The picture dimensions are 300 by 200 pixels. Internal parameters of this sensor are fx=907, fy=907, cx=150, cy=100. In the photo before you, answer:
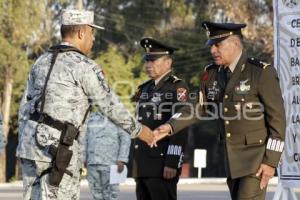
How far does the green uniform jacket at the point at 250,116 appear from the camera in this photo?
300 inches

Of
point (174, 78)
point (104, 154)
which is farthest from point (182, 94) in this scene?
point (104, 154)

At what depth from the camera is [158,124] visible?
920 cm

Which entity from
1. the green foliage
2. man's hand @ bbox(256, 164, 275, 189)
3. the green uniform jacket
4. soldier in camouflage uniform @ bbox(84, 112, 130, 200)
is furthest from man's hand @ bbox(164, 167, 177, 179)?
the green foliage

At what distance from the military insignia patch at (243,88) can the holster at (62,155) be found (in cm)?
169

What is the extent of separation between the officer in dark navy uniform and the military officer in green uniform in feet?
3.25

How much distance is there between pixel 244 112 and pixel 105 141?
6325 millimetres

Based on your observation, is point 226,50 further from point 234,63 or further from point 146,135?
point 146,135

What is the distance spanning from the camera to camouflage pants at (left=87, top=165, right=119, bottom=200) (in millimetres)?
13664

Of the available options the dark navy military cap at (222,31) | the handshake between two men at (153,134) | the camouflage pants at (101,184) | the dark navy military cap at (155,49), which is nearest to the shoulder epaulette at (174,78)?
the dark navy military cap at (155,49)

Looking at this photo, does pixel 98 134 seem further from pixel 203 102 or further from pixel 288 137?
pixel 203 102

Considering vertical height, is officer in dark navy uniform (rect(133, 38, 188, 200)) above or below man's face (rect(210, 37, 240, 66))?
below

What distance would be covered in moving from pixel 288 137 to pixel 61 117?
5.20 meters

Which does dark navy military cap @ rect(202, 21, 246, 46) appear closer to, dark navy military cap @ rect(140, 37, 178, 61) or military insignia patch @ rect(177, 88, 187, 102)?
military insignia patch @ rect(177, 88, 187, 102)

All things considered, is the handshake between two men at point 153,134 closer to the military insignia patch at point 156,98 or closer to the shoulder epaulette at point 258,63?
the military insignia patch at point 156,98
